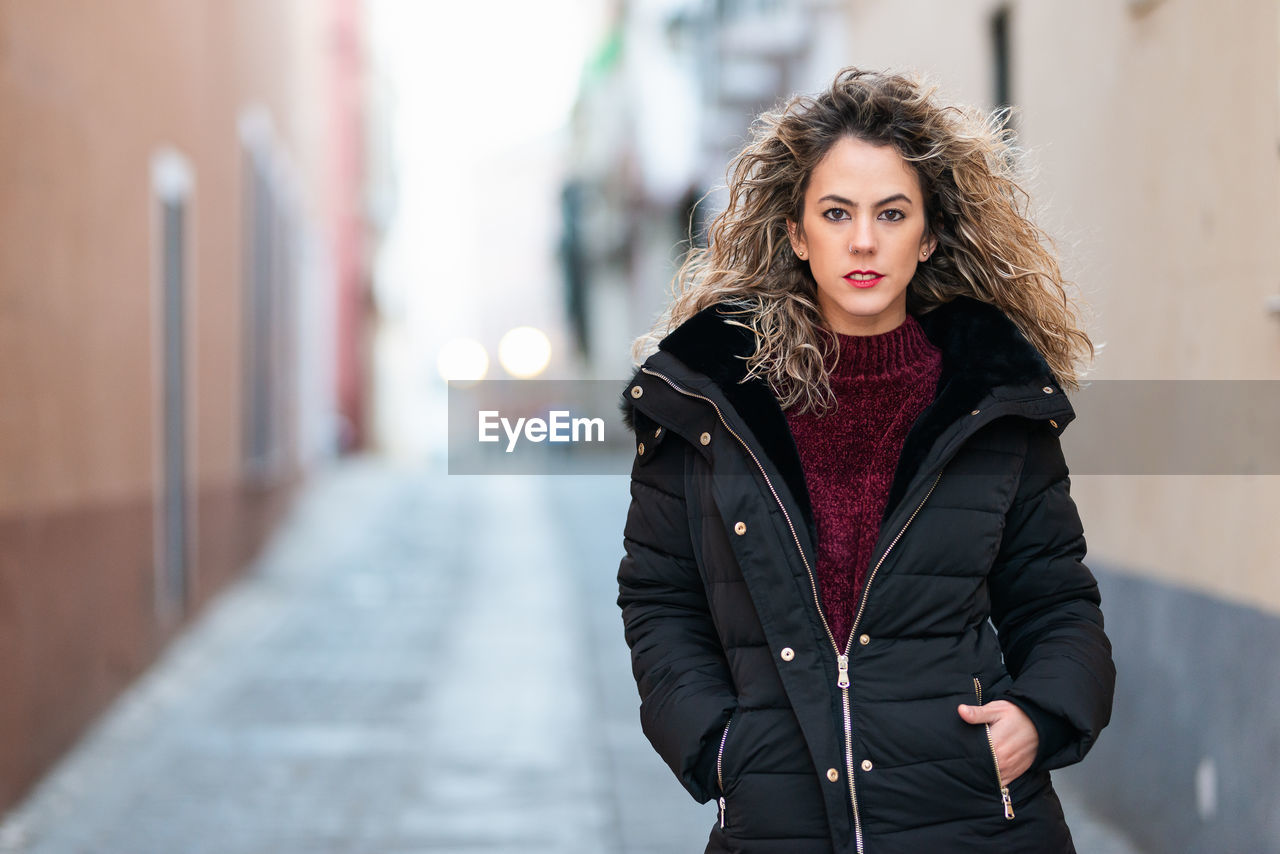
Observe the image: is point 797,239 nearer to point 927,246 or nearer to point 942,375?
point 927,246

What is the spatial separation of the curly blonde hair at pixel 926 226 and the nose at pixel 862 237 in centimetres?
14

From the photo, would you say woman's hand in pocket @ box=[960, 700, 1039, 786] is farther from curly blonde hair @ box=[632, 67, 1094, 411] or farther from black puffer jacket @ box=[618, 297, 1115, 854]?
curly blonde hair @ box=[632, 67, 1094, 411]

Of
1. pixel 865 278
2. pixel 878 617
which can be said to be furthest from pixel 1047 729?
pixel 865 278

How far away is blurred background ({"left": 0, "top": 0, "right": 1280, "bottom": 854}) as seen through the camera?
4.48 m

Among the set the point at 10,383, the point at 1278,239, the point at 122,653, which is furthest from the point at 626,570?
the point at 122,653

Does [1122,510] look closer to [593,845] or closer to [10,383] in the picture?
[593,845]

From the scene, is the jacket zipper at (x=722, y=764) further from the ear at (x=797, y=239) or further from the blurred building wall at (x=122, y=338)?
the blurred building wall at (x=122, y=338)

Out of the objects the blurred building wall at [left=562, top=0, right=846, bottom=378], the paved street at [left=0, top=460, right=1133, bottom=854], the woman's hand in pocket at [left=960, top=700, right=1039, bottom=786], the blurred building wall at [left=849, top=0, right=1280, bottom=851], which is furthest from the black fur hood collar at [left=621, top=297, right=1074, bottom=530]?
the paved street at [left=0, top=460, right=1133, bottom=854]

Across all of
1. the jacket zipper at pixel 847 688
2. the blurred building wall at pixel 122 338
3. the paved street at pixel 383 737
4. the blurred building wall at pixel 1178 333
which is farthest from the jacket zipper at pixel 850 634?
the blurred building wall at pixel 122 338

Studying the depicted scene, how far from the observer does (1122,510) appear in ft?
17.9

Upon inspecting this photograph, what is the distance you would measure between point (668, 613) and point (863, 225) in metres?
0.71

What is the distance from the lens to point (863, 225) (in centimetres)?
246

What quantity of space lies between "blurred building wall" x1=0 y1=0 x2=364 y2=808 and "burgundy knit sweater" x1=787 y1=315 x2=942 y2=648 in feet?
14.7

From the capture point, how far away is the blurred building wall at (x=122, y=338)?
20.9ft
